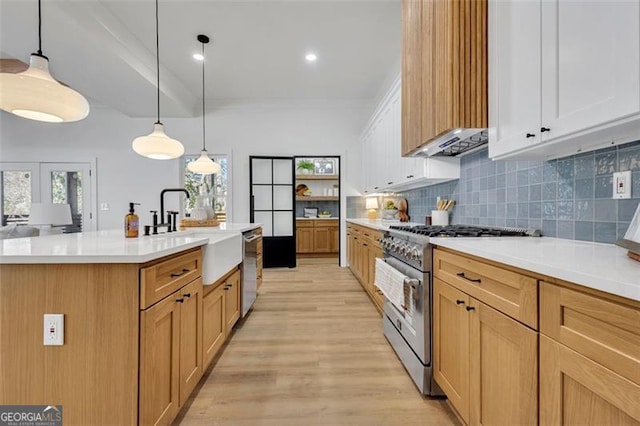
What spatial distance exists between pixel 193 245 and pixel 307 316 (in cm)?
175

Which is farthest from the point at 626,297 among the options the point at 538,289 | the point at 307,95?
the point at 307,95

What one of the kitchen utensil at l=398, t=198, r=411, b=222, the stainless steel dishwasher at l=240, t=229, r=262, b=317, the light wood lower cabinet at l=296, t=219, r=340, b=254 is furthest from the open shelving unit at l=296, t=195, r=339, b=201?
the stainless steel dishwasher at l=240, t=229, r=262, b=317

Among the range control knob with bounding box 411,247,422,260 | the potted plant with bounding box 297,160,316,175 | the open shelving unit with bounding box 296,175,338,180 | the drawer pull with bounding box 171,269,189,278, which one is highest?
the potted plant with bounding box 297,160,316,175

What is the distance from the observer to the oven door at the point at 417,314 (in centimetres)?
171

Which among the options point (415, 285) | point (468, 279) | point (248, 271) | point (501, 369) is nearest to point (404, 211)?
point (248, 271)

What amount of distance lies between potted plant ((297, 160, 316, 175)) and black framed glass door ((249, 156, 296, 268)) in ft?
5.17

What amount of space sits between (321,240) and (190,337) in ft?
17.8

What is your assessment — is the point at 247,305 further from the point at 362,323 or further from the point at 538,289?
the point at 538,289

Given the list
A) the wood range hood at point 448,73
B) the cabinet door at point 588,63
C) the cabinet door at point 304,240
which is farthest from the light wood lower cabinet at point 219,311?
the cabinet door at point 304,240

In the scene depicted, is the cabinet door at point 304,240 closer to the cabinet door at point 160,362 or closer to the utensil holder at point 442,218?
the utensil holder at point 442,218

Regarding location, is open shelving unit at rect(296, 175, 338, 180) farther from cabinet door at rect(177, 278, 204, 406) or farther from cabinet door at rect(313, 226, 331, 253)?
cabinet door at rect(177, 278, 204, 406)

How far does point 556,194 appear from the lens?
5.21 ft

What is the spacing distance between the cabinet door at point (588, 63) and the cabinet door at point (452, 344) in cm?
86

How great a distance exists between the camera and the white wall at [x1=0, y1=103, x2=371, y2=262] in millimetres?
5406
